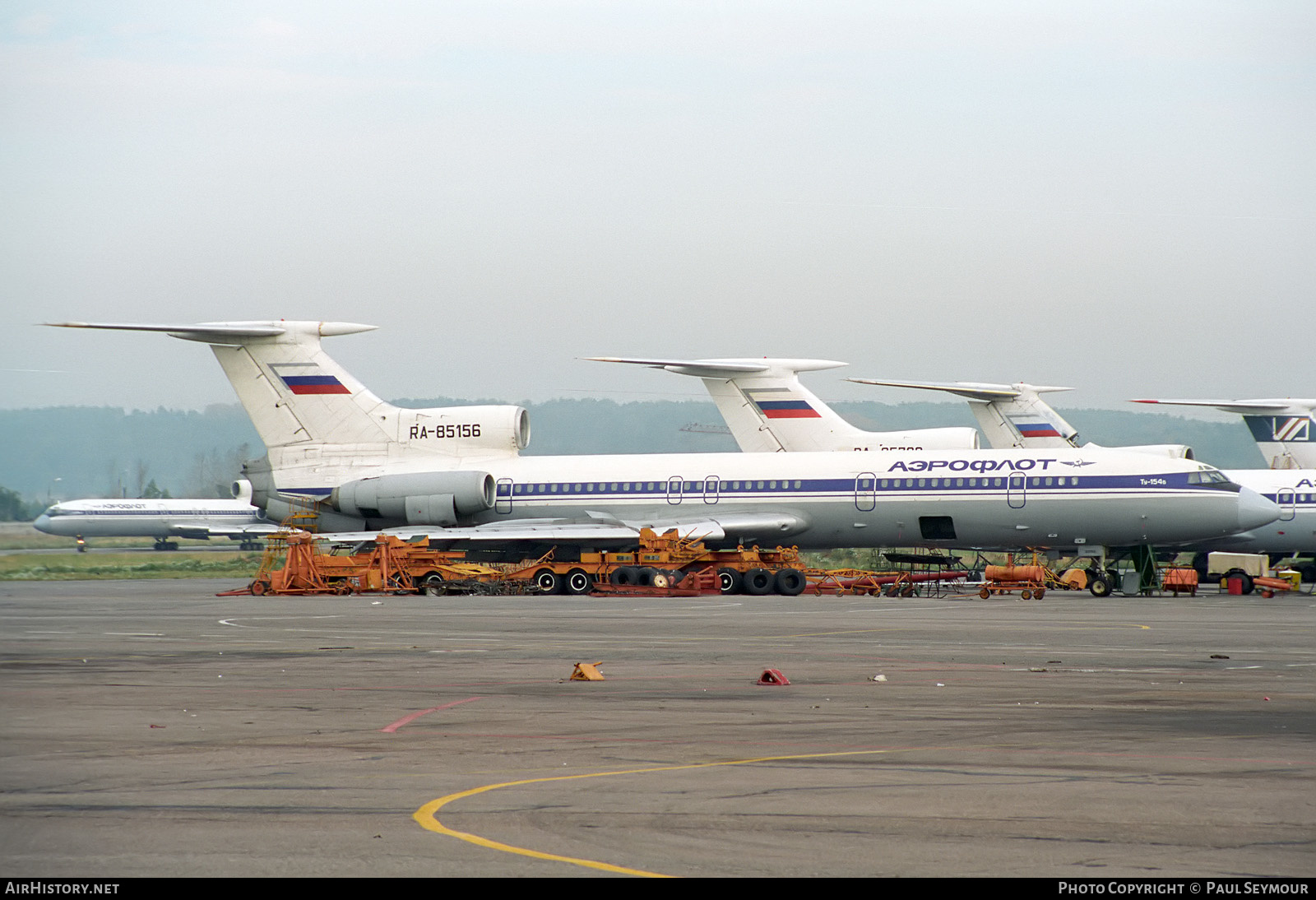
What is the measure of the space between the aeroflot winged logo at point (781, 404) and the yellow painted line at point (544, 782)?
145ft

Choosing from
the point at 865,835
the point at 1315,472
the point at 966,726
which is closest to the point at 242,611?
the point at 966,726

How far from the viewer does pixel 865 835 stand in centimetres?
795

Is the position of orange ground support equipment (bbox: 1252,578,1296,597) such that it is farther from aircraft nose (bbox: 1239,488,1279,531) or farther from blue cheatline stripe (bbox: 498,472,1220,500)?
blue cheatline stripe (bbox: 498,472,1220,500)

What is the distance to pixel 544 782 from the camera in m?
9.71

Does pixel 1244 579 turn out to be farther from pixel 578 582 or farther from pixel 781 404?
pixel 578 582

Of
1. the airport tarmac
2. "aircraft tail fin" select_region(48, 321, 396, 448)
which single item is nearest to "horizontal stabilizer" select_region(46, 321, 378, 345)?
"aircraft tail fin" select_region(48, 321, 396, 448)

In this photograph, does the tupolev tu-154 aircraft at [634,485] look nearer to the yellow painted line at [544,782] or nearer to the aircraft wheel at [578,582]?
the aircraft wheel at [578,582]

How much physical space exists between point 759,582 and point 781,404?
15.9 meters

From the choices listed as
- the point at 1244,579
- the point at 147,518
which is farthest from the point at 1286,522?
the point at 147,518

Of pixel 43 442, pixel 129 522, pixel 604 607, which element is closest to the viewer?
pixel 43 442

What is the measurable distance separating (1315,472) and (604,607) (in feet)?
84.3

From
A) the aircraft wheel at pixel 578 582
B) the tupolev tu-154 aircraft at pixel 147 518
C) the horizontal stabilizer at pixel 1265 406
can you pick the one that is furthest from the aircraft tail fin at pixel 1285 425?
the tupolev tu-154 aircraft at pixel 147 518

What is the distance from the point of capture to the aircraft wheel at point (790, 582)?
3991 centimetres

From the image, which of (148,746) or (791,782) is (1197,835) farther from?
(148,746)
